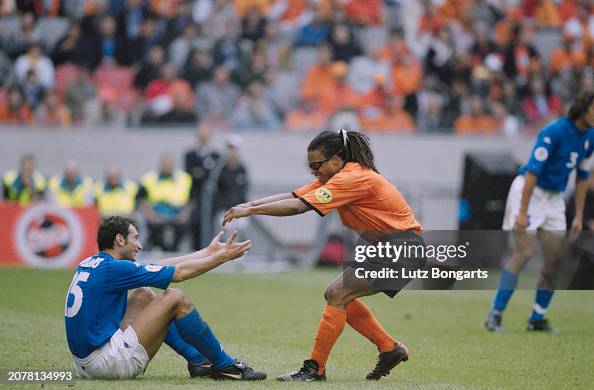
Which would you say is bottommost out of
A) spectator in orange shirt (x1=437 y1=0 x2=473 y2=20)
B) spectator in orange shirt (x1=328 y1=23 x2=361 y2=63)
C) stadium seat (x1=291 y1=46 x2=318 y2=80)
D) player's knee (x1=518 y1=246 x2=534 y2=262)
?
player's knee (x1=518 y1=246 x2=534 y2=262)

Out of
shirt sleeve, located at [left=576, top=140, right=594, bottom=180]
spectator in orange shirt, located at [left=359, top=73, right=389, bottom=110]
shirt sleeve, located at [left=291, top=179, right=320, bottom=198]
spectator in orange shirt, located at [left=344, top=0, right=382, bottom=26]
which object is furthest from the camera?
spectator in orange shirt, located at [left=344, top=0, right=382, bottom=26]

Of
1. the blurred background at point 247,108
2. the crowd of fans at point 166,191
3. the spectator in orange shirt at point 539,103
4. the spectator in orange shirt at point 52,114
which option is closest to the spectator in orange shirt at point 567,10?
the blurred background at point 247,108

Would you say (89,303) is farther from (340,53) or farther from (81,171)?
(340,53)

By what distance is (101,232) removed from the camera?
312 inches

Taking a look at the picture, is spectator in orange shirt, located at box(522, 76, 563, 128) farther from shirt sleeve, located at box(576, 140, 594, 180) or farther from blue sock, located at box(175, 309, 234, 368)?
blue sock, located at box(175, 309, 234, 368)

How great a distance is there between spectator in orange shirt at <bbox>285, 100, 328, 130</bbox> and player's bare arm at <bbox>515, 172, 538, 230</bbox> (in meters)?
9.37

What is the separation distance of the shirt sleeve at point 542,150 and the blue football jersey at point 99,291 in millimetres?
4755

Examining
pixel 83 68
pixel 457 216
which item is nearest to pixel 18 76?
pixel 83 68

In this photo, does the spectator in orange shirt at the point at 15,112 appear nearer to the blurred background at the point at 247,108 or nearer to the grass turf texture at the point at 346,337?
the blurred background at the point at 247,108

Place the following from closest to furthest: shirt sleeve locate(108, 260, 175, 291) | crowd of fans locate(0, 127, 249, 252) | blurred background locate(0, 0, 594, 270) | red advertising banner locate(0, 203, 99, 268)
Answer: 1. shirt sleeve locate(108, 260, 175, 291)
2. red advertising banner locate(0, 203, 99, 268)
3. crowd of fans locate(0, 127, 249, 252)
4. blurred background locate(0, 0, 594, 270)

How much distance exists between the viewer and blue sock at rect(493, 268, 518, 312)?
11.6 meters

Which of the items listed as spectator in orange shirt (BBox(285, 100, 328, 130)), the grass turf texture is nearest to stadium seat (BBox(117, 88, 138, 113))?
spectator in orange shirt (BBox(285, 100, 328, 130))

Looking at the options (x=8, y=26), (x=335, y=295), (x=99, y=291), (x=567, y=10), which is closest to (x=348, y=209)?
(x=335, y=295)

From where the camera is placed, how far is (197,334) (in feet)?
25.7
